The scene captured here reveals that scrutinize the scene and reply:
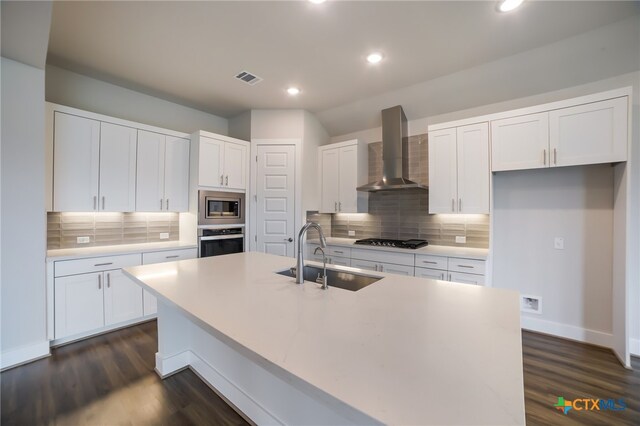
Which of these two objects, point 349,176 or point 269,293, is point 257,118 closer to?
point 349,176

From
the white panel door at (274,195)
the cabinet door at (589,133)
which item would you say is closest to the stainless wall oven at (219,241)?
the white panel door at (274,195)

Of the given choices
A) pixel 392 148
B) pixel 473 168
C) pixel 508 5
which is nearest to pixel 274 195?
pixel 392 148

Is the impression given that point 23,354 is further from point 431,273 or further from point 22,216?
point 431,273

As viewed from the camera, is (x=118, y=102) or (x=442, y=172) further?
(x=118, y=102)

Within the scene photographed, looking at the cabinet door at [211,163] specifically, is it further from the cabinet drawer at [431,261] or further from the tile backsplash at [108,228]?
the cabinet drawer at [431,261]

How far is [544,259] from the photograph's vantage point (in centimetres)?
292

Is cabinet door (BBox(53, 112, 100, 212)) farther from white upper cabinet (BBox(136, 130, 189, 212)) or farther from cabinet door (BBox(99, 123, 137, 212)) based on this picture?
white upper cabinet (BBox(136, 130, 189, 212))

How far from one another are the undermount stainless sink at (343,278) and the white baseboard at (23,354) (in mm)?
2368

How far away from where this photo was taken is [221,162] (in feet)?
12.2

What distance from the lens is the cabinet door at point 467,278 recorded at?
8.92 ft

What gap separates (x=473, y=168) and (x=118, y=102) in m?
4.40

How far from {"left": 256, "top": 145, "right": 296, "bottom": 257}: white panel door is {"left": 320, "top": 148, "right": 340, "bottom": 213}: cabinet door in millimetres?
515

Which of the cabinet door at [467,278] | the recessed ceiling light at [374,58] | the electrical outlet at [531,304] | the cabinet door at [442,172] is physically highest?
the recessed ceiling light at [374,58]

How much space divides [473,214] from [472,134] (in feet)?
3.05
